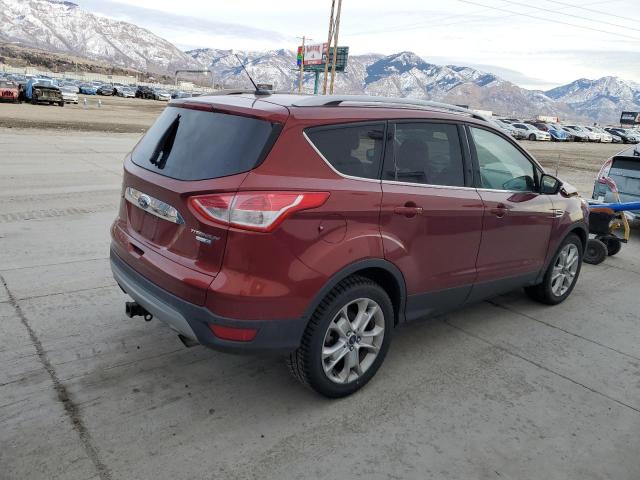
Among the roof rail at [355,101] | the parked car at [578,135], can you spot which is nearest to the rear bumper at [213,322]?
the roof rail at [355,101]

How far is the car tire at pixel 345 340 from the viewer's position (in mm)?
3084

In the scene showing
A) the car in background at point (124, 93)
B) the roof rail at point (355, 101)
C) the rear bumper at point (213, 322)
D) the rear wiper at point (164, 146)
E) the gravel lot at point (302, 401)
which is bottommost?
the car in background at point (124, 93)

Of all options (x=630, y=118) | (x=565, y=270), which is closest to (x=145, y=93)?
(x=565, y=270)

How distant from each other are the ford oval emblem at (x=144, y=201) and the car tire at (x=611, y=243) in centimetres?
618

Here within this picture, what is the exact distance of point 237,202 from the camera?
2.76 metres

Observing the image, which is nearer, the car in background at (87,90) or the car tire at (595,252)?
the car tire at (595,252)

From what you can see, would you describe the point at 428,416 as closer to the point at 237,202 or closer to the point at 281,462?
the point at 281,462

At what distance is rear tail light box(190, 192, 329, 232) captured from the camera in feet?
9.03

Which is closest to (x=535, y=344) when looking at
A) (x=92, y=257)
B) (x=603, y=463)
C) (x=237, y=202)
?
(x=603, y=463)

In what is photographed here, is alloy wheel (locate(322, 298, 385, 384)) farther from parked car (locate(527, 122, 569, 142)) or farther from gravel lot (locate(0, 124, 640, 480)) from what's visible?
parked car (locate(527, 122, 569, 142))

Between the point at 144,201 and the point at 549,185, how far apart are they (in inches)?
133

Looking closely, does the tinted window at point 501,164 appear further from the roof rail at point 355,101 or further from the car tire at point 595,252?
the car tire at point 595,252

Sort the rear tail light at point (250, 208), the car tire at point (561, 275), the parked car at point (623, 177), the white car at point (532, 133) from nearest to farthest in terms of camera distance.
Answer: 1. the rear tail light at point (250, 208)
2. the car tire at point (561, 275)
3. the parked car at point (623, 177)
4. the white car at point (532, 133)

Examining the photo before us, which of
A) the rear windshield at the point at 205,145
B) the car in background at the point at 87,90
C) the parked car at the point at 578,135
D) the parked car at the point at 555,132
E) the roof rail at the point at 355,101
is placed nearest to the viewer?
the rear windshield at the point at 205,145
